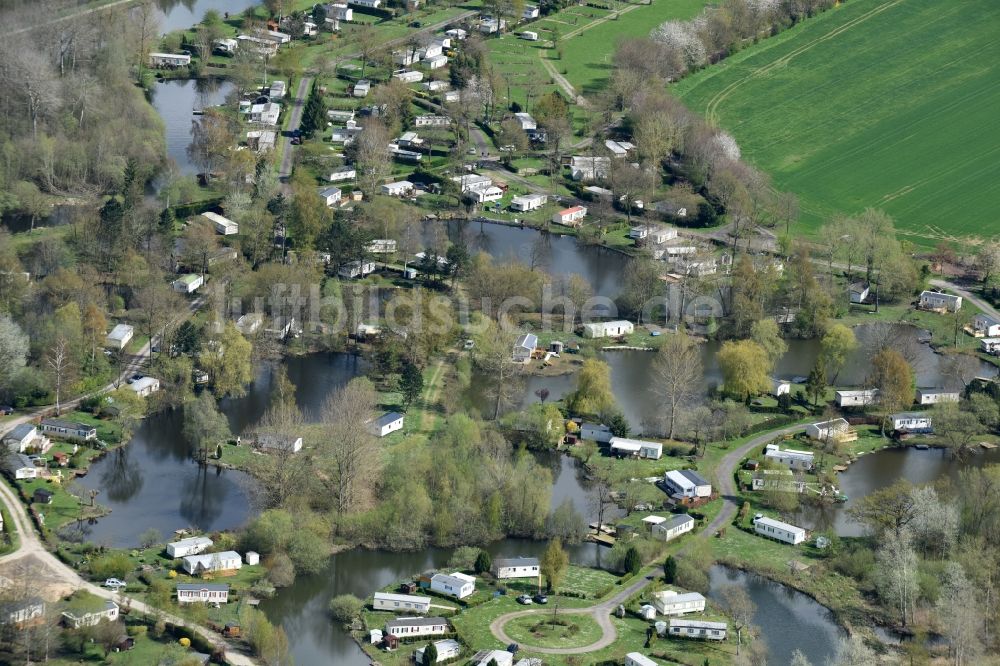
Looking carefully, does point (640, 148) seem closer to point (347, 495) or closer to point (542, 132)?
point (542, 132)

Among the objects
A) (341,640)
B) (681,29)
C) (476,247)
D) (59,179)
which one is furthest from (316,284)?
(681,29)

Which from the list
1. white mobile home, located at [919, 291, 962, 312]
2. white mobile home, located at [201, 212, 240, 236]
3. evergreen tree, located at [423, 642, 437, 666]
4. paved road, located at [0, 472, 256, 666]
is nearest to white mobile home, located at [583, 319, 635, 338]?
white mobile home, located at [919, 291, 962, 312]

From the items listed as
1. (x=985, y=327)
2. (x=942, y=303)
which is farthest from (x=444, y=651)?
(x=942, y=303)

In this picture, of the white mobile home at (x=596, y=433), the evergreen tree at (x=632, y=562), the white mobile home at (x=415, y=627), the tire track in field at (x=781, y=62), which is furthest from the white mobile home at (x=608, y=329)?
the tire track in field at (x=781, y=62)

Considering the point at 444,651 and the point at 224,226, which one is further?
the point at 224,226

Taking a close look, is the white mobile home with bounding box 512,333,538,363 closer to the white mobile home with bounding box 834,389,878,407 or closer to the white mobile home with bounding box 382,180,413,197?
the white mobile home with bounding box 834,389,878,407

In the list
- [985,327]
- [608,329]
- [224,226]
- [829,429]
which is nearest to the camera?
[829,429]

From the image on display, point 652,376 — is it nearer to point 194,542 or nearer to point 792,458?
point 792,458
